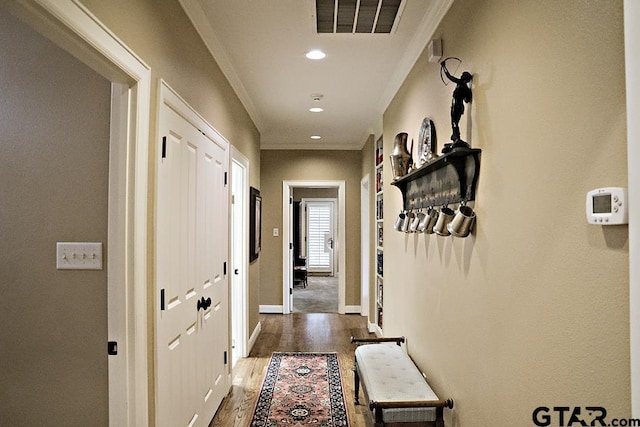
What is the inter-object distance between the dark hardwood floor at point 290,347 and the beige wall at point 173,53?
1.78 m

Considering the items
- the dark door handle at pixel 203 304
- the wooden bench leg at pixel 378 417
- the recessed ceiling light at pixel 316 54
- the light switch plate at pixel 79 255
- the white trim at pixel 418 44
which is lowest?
the wooden bench leg at pixel 378 417

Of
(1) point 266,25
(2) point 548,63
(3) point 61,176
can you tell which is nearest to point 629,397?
(2) point 548,63

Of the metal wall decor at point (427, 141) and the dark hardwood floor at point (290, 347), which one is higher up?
the metal wall decor at point (427, 141)

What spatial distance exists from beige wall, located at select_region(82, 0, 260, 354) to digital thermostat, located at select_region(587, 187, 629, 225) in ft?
4.82

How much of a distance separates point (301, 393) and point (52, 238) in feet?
7.65

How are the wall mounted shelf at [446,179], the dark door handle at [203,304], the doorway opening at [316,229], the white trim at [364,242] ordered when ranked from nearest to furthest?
1. the wall mounted shelf at [446,179]
2. the dark door handle at [203,304]
3. the white trim at [364,242]
4. the doorway opening at [316,229]

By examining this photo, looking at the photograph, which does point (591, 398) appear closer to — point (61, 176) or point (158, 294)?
point (158, 294)

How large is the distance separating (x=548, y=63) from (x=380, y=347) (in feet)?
7.63

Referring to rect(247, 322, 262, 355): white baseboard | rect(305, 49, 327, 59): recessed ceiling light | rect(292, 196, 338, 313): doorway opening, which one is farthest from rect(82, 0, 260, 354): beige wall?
rect(292, 196, 338, 313): doorway opening

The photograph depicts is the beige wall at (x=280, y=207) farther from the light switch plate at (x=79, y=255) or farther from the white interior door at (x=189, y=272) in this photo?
the light switch plate at (x=79, y=255)

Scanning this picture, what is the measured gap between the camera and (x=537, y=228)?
1.27 meters

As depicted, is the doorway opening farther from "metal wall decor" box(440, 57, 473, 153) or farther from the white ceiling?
"metal wall decor" box(440, 57, 473, 153)

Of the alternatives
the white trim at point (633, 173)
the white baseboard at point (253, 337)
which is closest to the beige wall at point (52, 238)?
the white trim at point (633, 173)

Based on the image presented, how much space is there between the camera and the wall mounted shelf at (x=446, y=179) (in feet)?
5.95
